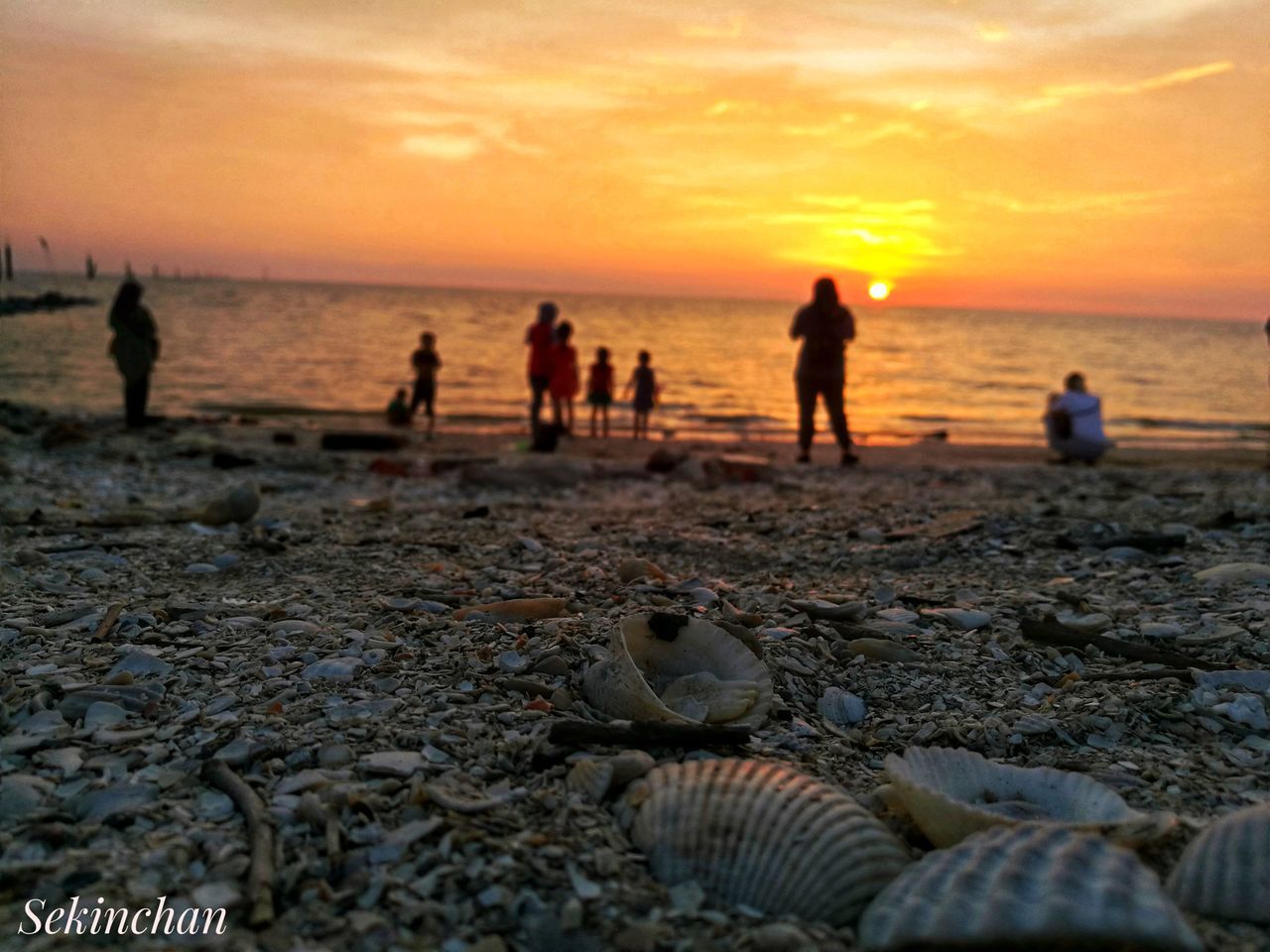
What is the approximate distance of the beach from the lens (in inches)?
78.7

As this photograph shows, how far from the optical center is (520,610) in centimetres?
384

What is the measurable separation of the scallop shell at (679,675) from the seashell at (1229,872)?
3.99 ft

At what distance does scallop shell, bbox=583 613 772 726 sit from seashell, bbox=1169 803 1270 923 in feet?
3.99

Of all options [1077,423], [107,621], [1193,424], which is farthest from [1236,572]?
[1193,424]

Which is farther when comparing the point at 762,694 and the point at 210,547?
the point at 210,547

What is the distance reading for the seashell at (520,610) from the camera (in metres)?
3.79

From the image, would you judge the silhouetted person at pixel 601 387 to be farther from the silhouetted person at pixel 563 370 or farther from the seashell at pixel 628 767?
the seashell at pixel 628 767

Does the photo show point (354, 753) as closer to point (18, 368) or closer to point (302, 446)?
point (302, 446)

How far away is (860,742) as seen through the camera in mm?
2922

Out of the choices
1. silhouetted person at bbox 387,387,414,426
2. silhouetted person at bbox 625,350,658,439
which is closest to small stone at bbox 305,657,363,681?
silhouetted person at bbox 625,350,658,439

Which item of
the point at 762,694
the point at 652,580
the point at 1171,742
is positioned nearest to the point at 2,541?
the point at 652,580

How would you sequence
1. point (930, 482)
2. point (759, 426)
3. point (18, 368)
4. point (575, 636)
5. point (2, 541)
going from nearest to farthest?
→ point (575, 636), point (2, 541), point (930, 482), point (759, 426), point (18, 368)

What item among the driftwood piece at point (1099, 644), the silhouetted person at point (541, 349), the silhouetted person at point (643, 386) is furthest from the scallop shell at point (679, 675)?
the silhouetted person at point (643, 386)

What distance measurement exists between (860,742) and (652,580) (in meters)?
1.68
